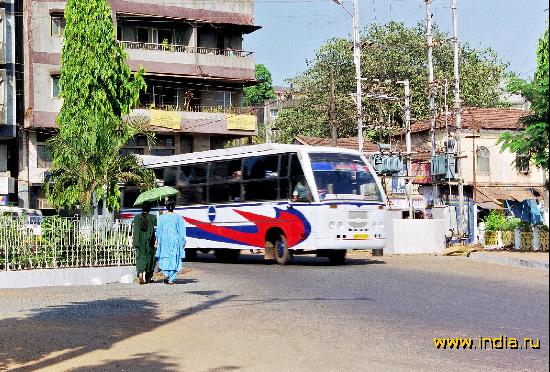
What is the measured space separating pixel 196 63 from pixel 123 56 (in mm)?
12575

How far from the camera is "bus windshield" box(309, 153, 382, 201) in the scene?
76.2ft

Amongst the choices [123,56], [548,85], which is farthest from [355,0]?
[548,85]

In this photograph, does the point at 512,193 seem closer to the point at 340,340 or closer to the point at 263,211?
the point at 263,211

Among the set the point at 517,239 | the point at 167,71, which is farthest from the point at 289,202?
the point at 167,71

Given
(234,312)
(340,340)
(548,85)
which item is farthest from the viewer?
(234,312)

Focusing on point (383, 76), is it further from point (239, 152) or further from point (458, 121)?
point (239, 152)

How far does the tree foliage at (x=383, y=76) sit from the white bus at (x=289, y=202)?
36.2 m

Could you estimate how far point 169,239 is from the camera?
1700 centimetres

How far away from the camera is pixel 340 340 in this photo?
9.66 m

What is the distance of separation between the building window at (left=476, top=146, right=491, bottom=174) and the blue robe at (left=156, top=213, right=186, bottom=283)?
37313 mm

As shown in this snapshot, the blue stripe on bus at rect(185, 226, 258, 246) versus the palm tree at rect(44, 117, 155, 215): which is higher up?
the palm tree at rect(44, 117, 155, 215)

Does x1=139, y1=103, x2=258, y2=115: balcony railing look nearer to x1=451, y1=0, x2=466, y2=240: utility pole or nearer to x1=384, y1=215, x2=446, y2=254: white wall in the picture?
x1=451, y1=0, x2=466, y2=240: utility pole
